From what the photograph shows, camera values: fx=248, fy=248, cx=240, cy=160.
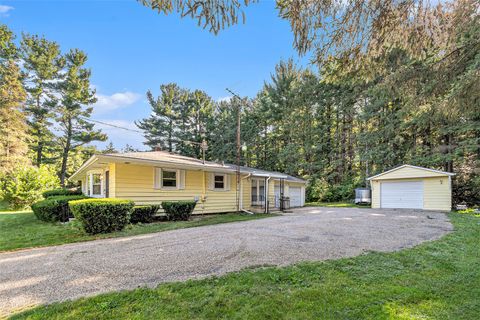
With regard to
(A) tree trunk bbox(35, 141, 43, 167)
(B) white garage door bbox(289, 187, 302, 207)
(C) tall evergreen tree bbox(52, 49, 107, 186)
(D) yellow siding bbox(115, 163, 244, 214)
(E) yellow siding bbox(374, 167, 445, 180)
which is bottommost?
(B) white garage door bbox(289, 187, 302, 207)

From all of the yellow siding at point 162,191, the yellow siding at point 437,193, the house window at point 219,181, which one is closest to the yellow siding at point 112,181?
the yellow siding at point 162,191

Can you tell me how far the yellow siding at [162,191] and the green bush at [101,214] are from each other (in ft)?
6.73

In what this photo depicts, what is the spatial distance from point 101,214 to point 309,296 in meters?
6.71

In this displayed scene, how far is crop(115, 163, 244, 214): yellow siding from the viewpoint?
9867mm

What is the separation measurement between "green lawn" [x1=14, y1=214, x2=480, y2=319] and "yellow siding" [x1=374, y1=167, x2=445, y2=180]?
40.2ft

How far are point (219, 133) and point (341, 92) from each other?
50.0 feet

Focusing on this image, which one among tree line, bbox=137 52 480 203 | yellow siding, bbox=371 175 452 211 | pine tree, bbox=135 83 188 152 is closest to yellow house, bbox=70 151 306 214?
tree line, bbox=137 52 480 203

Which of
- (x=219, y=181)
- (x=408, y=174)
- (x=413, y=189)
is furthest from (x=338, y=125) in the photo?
(x=219, y=181)

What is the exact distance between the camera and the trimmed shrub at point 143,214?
9391mm

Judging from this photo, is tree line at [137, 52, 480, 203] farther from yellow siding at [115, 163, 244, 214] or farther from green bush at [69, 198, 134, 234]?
green bush at [69, 198, 134, 234]

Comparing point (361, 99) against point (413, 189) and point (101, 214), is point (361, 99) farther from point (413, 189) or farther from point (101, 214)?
point (101, 214)

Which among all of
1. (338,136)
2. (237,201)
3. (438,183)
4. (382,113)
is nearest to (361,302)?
(237,201)

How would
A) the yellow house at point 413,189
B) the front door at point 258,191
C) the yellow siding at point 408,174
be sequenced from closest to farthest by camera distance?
the yellow house at point 413,189, the yellow siding at point 408,174, the front door at point 258,191

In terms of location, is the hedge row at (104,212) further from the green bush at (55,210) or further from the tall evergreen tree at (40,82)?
the tall evergreen tree at (40,82)
